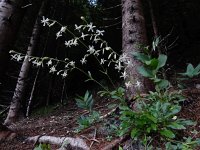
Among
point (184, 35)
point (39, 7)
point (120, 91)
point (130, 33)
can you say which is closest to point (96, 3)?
point (39, 7)

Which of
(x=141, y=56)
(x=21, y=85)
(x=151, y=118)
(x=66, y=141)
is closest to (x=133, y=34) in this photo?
(x=141, y=56)

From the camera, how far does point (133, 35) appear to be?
12.9ft

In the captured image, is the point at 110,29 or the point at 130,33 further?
the point at 110,29

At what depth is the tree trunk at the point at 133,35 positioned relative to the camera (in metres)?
3.58

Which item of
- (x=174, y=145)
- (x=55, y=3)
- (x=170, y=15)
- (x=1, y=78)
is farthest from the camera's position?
(x=55, y=3)

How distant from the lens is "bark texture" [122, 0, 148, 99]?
360 cm

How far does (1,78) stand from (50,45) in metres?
5.36

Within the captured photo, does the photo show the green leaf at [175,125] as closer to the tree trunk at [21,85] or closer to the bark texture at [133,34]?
the bark texture at [133,34]

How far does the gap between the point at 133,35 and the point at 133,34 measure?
0.02 metres

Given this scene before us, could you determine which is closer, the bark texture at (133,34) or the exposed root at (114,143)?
the exposed root at (114,143)

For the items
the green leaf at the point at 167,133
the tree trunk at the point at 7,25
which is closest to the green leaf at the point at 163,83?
the green leaf at the point at 167,133

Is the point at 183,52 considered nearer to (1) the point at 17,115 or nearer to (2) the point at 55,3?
(2) the point at 55,3

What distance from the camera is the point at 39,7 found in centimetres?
894

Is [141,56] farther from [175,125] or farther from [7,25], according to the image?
[7,25]
